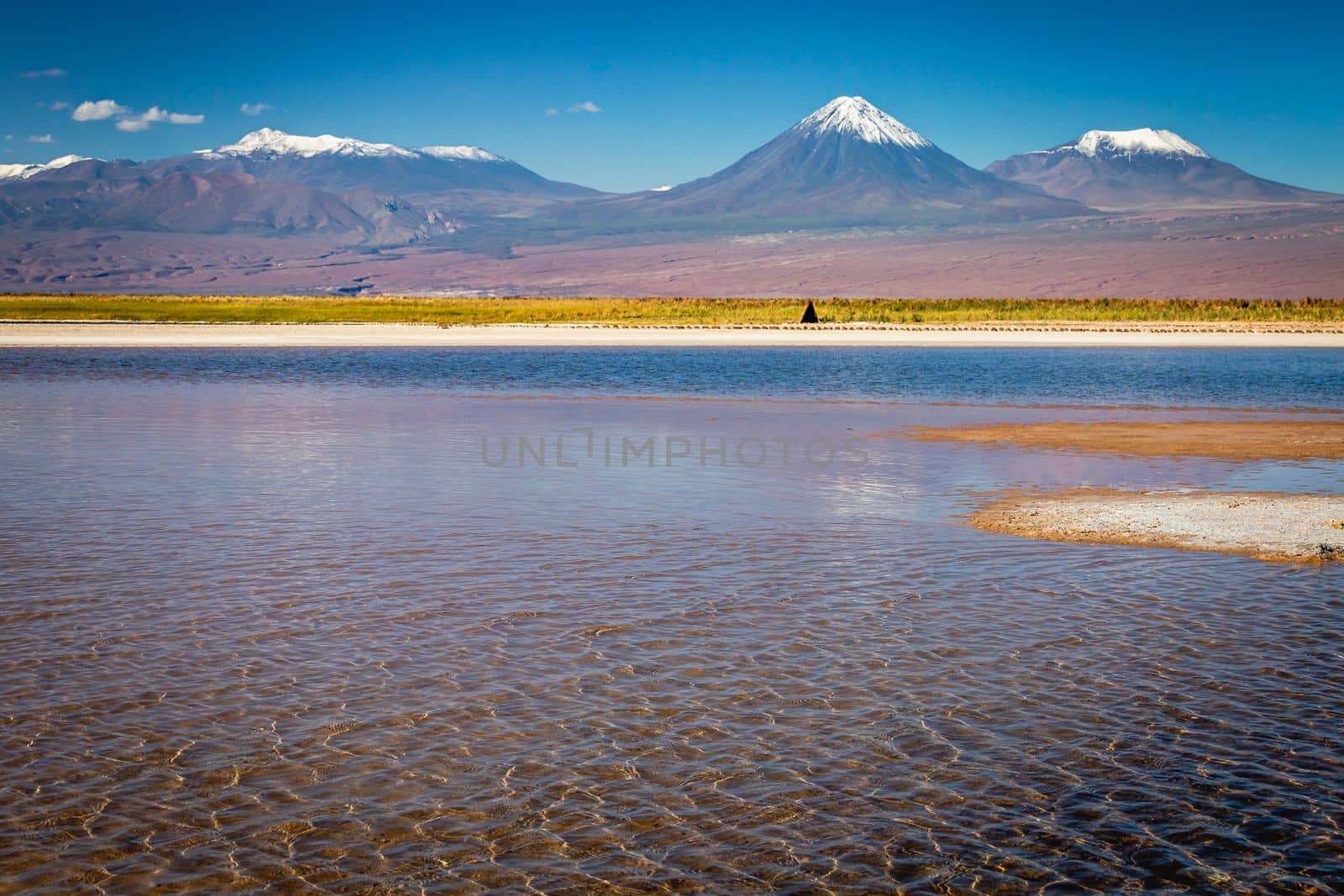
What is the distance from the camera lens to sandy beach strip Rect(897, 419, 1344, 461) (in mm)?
22281

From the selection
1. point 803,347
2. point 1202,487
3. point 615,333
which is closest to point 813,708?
point 1202,487

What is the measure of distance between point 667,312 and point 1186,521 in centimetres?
7338

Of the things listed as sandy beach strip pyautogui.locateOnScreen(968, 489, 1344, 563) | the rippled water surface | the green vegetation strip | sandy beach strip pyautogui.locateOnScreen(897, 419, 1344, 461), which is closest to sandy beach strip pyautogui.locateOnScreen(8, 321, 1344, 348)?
the green vegetation strip

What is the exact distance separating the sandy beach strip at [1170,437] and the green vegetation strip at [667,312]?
Answer: 48853 millimetres

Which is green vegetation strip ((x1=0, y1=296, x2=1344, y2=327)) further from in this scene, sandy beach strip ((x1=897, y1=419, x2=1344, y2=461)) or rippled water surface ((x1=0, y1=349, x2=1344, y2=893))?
rippled water surface ((x1=0, y1=349, x2=1344, y2=893))

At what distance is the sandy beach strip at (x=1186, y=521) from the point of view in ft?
44.7

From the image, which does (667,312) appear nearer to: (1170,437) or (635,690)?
(1170,437)

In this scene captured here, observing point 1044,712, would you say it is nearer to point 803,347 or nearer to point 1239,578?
point 1239,578

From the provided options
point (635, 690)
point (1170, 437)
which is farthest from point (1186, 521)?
point (1170, 437)

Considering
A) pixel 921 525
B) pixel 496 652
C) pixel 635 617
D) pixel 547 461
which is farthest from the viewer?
pixel 547 461

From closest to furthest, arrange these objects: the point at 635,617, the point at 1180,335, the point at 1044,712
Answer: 1. the point at 1044,712
2. the point at 635,617
3. the point at 1180,335

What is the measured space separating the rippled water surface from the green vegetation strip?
6014cm

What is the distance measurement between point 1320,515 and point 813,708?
9378 mm

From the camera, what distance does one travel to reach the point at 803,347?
57.3m
